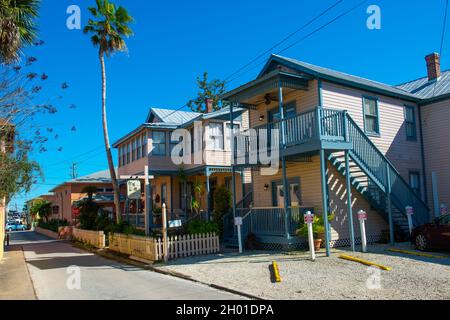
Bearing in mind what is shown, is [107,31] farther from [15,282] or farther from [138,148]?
[15,282]

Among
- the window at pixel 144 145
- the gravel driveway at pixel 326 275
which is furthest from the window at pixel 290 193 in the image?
the window at pixel 144 145

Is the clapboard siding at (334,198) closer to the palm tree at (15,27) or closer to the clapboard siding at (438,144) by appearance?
the clapboard siding at (438,144)

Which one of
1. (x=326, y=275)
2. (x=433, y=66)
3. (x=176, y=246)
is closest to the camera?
(x=326, y=275)

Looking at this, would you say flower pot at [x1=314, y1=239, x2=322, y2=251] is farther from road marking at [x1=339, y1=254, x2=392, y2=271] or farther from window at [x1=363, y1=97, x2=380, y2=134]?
window at [x1=363, y1=97, x2=380, y2=134]

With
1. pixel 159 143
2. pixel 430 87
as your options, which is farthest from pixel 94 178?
pixel 430 87

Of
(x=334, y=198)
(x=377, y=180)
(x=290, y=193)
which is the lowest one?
(x=334, y=198)

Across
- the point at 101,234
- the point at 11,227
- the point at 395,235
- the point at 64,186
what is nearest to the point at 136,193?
the point at 101,234

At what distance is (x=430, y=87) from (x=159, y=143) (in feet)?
49.4

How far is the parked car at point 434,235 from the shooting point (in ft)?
42.8

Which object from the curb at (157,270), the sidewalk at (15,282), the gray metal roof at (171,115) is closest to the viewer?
the curb at (157,270)

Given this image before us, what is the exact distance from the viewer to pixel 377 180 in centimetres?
1511

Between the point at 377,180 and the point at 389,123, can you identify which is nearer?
the point at 377,180

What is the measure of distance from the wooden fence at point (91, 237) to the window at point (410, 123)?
1566cm

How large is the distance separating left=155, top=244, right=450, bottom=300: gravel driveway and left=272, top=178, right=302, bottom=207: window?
3.24 meters
